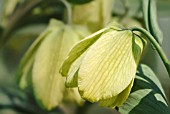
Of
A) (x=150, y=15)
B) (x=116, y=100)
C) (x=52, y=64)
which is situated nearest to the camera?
(x=116, y=100)

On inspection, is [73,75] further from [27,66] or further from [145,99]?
[27,66]

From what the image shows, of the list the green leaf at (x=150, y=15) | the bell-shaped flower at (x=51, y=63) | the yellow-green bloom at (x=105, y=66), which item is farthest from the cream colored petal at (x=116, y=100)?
the bell-shaped flower at (x=51, y=63)

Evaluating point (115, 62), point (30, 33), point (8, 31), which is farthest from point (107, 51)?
point (30, 33)

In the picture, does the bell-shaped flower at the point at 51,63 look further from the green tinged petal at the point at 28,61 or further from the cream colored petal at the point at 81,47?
the cream colored petal at the point at 81,47

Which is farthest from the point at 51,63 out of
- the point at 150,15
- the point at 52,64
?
the point at 150,15

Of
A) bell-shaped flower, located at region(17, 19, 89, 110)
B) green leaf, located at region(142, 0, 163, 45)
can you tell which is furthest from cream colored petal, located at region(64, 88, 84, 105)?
green leaf, located at region(142, 0, 163, 45)

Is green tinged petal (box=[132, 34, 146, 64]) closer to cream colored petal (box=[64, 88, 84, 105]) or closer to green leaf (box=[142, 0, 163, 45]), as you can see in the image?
green leaf (box=[142, 0, 163, 45])

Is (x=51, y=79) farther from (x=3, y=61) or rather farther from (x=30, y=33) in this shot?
(x=3, y=61)
